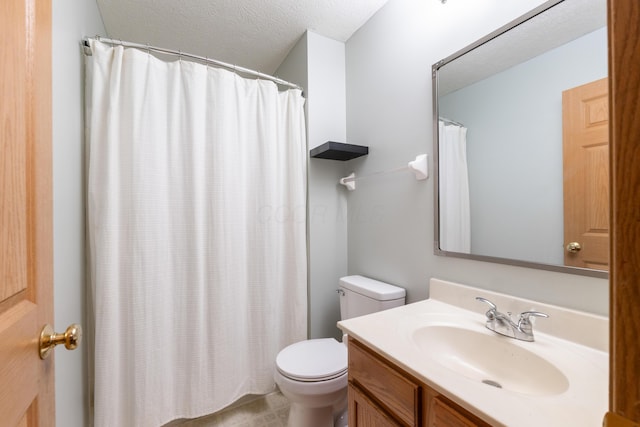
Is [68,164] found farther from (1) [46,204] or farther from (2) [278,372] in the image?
(2) [278,372]

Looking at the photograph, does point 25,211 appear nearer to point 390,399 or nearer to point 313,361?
point 390,399

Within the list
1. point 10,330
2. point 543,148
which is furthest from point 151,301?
point 543,148

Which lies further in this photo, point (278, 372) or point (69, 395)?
point (278, 372)

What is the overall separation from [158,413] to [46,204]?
4.27 ft

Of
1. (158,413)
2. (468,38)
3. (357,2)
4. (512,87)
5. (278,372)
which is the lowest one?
(158,413)

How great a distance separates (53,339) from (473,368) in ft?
3.87

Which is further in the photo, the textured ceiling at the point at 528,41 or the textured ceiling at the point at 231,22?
the textured ceiling at the point at 231,22

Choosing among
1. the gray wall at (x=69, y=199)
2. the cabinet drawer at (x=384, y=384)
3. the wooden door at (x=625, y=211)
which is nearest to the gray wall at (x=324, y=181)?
the cabinet drawer at (x=384, y=384)

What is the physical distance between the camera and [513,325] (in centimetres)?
87

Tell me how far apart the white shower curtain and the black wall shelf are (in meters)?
0.51

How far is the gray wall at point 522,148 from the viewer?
2.82 ft

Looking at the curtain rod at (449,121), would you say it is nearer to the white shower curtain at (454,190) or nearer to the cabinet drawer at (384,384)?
the white shower curtain at (454,190)

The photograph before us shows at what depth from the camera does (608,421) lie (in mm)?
275

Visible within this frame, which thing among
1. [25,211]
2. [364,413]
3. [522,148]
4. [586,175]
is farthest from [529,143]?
[25,211]
